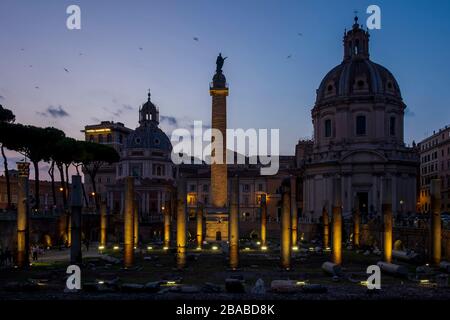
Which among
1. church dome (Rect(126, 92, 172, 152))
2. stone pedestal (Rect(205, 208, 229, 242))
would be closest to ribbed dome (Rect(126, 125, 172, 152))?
church dome (Rect(126, 92, 172, 152))

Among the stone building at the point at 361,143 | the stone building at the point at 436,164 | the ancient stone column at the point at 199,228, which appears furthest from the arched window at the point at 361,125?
the ancient stone column at the point at 199,228

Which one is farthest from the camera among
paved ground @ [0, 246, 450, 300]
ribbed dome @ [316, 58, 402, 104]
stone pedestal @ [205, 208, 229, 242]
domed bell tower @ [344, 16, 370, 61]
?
domed bell tower @ [344, 16, 370, 61]

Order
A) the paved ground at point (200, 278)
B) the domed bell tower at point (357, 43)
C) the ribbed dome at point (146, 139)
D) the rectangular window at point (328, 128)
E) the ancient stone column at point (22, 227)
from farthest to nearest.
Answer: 1. the ribbed dome at point (146, 139)
2. the domed bell tower at point (357, 43)
3. the rectangular window at point (328, 128)
4. the ancient stone column at point (22, 227)
5. the paved ground at point (200, 278)

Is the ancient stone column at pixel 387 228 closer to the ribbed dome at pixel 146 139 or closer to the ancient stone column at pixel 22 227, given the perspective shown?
the ancient stone column at pixel 22 227

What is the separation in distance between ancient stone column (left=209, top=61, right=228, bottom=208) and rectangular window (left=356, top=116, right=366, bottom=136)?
22.0 m

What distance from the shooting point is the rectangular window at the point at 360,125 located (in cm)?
6944

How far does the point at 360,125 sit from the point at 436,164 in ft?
70.8

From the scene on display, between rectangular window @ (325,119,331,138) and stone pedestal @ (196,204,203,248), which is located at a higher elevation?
rectangular window @ (325,119,331,138)

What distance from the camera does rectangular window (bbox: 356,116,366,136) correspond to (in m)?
69.4

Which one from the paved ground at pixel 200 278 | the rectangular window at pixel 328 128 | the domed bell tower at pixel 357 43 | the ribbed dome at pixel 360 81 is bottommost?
A: the paved ground at pixel 200 278

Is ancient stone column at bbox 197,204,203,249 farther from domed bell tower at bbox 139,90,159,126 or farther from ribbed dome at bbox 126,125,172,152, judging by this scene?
domed bell tower at bbox 139,90,159,126

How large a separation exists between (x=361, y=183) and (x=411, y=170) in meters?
6.70
